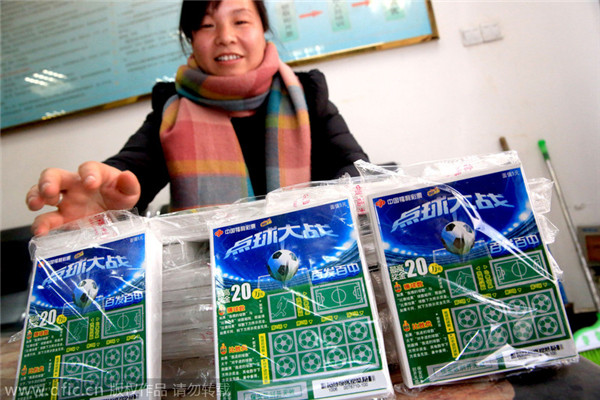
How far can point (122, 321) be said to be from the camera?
1.41 ft

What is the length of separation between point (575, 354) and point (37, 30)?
238cm

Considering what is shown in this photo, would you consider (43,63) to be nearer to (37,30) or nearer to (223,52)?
(37,30)

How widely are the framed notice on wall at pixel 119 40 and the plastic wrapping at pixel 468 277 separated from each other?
121 cm

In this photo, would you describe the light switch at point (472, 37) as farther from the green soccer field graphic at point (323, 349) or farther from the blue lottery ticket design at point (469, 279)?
the green soccer field graphic at point (323, 349)

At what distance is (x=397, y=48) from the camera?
142 cm

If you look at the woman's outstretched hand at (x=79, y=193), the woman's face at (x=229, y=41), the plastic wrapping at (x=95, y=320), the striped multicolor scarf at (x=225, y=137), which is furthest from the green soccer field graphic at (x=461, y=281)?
the woman's face at (x=229, y=41)

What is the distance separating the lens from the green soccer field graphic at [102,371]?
1.32ft

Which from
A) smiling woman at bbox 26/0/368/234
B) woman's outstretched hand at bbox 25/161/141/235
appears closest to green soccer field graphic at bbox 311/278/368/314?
woman's outstretched hand at bbox 25/161/141/235

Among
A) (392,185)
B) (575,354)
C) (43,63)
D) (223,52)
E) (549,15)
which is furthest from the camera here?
(43,63)

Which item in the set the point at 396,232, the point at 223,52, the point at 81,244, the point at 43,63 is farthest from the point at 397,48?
the point at 43,63

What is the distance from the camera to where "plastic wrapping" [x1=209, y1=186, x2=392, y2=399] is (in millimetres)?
375

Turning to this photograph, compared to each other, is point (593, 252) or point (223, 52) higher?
point (223, 52)

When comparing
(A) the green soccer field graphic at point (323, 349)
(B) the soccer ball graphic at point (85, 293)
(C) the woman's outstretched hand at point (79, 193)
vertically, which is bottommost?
(A) the green soccer field graphic at point (323, 349)

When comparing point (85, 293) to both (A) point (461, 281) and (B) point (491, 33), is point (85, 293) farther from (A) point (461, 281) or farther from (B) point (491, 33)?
(B) point (491, 33)
